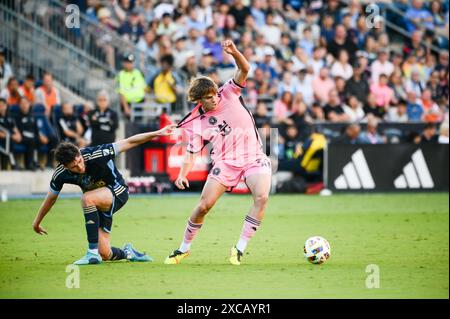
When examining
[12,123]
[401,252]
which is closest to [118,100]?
[12,123]

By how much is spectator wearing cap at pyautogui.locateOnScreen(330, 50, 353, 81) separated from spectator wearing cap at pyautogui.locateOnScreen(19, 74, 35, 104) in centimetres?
814

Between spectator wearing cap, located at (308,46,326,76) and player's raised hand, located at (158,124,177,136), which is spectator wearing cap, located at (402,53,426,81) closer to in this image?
spectator wearing cap, located at (308,46,326,76)

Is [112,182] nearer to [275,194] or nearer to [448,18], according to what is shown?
[275,194]

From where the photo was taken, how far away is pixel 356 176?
2352 centimetres

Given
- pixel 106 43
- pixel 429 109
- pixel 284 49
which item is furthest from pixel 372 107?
pixel 106 43

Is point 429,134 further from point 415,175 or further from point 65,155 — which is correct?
point 65,155

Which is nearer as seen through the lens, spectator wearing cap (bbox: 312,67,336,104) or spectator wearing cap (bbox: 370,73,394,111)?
spectator wearing cap (bbox: 312,67,336,104)

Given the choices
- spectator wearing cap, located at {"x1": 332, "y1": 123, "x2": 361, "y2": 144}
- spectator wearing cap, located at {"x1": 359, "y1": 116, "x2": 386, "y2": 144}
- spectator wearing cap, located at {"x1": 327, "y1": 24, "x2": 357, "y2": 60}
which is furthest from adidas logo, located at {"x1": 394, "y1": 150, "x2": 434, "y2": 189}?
spectator wearing cap, located at {"x1": 327, "y1": 24, "x2": 357, "y2": 60}

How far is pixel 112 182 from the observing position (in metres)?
12.3

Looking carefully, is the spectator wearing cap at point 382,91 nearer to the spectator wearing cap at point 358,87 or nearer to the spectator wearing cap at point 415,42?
the spectator wearing cap at point 358,87

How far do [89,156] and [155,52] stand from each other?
1414 cm

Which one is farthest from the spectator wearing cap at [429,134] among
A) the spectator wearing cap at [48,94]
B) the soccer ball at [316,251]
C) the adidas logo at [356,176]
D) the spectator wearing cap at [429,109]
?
the soccer ball at [316,251]

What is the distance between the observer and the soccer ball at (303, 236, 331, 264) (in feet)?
40.1

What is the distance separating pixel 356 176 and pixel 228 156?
11.6 meters
